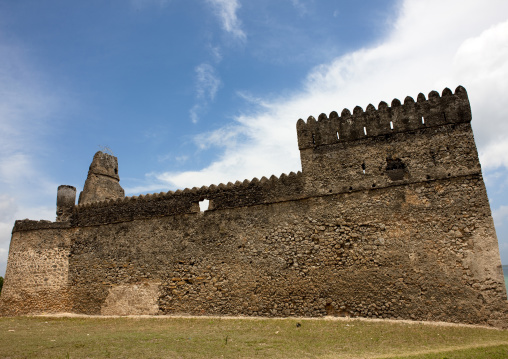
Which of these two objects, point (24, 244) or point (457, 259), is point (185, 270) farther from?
point (457, 259)

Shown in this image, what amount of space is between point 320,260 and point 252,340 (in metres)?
4.09

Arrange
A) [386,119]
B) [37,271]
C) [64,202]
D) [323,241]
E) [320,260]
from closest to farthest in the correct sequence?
[320,260] < [323,241] < [386,119] < [37,271] < [64,202]

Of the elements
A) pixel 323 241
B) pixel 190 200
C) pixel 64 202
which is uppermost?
pixel 64 202

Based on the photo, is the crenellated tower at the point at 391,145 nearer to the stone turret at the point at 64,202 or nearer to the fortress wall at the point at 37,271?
the stone turret at the point at 64,202

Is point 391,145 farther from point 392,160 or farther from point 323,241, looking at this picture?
point 323,241

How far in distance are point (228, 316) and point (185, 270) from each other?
2.47 m

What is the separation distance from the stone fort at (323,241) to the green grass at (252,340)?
41.6 inches

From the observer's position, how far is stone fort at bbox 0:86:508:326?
11.7 meters

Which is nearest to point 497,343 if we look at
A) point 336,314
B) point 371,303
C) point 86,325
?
point 371,303

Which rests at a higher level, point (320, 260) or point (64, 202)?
point (64, 202)

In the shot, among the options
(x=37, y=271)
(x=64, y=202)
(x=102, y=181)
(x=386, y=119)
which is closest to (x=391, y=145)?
(x=386, y=119)

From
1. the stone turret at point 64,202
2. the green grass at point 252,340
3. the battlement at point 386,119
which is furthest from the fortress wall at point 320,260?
the stone turret at point 64,202

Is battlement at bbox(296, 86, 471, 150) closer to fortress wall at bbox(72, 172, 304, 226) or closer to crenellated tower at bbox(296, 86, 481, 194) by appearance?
crenellated tower at bbox(296, 86, 481, 194)

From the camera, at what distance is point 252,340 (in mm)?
9883
